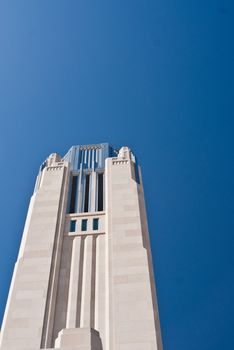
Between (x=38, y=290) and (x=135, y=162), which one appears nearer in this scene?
(x=38, y=290)

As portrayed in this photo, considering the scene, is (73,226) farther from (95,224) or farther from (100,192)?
(100,192)

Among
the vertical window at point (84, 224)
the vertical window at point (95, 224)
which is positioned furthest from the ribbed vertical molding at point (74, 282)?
the vertical window at point (95, 224)

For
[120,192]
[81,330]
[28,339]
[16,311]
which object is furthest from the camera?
[120,192]

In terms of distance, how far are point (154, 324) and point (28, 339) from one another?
821 centimetres

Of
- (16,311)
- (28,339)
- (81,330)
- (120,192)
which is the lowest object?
(81,330)

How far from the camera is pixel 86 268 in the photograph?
28734mm

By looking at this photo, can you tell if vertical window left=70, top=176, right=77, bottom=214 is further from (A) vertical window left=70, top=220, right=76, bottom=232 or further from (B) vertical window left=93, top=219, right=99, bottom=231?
(B) vertical window left=93, top=219, right=99, bottom=231

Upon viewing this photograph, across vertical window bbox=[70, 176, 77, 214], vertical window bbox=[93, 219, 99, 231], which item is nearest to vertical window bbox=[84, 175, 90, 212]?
vertical window bbox=[70, 176, 77, 214]

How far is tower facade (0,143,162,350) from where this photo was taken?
23781 mm

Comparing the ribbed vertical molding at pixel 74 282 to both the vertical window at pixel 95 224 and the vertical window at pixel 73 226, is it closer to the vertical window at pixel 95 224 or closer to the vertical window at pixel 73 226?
the vertical window at pixel 73 226

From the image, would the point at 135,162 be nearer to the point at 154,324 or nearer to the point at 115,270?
the point at 115,270

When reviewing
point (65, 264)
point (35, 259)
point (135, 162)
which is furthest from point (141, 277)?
point (135, 162)

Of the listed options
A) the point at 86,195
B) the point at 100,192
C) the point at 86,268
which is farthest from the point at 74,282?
the point at 100,192

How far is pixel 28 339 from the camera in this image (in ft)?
76.6
